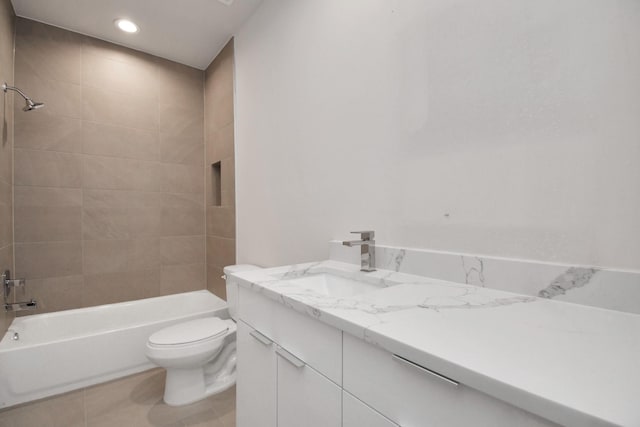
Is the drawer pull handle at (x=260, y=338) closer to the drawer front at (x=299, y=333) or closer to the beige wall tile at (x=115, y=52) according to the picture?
the drawer front at (x=299, y=333)

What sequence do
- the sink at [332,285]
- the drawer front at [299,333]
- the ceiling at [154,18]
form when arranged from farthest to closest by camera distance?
the ceiling at [154,18], the sink at [332,285], the drawer front at [299,333]

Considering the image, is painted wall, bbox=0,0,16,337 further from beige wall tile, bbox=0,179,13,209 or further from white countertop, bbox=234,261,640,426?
white countertop, bbox=234,261,640,426

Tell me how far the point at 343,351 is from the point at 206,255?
2.70 m

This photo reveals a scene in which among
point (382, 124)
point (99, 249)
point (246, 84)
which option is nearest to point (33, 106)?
point (99, 249)

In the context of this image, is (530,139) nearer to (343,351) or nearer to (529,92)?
(529,92)

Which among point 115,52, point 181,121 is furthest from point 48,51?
point 181,121

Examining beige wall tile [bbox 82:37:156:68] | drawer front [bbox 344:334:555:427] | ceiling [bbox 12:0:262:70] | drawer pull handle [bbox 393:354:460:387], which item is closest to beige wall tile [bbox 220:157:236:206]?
ceiling [bbox 12:0:262:70]

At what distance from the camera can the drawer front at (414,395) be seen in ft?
1.47

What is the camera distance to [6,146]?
205cm

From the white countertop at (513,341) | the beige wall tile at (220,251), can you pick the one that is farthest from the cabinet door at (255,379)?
the beige wall tile at (220,251)

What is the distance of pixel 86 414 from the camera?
5.62 feet

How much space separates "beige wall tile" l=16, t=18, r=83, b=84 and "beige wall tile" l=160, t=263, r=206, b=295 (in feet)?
5.94

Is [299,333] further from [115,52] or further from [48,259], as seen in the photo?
[115,52]

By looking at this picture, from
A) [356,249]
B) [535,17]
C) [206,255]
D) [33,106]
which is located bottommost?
[206,255]
